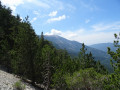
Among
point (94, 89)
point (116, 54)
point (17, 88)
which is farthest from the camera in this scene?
point (94, 89)

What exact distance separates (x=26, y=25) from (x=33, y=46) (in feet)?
13.5

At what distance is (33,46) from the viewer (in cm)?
1959

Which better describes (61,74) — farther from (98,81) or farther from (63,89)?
(98,81)

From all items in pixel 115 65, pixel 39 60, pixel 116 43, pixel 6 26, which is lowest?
pixel 39 60

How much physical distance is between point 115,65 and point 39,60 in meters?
14.0

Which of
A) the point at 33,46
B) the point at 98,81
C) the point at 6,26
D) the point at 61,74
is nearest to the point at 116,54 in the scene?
the point at 98,81

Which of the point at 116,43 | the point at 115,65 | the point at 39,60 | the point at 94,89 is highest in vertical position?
the point at 116,43

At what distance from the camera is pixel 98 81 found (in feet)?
49.5

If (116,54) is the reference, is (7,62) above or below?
below

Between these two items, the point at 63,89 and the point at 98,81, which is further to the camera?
the point at 63,89

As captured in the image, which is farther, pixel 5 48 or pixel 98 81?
pixel 5 48

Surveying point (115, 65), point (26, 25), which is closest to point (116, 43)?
point (115, 65)

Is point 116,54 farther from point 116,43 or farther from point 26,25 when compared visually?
point 26,25

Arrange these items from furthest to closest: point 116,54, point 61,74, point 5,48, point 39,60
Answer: point 5,48 < point 39,60 < point 61,74 < point 116,54
